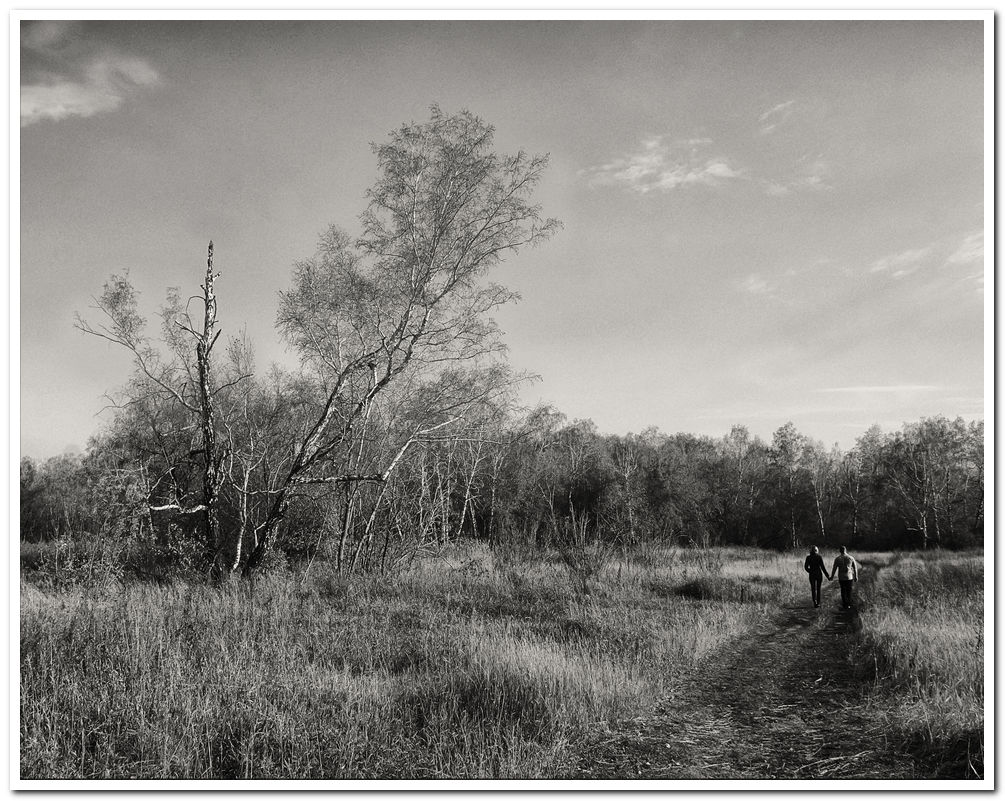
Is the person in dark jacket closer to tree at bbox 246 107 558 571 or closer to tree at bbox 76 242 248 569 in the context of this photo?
tree at bbox 246 107 558 571

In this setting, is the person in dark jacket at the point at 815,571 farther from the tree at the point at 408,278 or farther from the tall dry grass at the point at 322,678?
the tree at the point at 408,278

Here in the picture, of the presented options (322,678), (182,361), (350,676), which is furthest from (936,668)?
(182,361)

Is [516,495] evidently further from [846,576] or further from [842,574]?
[846,576]

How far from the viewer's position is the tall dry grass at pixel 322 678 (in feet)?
12.8

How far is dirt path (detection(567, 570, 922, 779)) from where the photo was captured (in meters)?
3.99

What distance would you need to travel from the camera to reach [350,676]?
534 centimetres

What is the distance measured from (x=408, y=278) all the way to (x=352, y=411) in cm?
313

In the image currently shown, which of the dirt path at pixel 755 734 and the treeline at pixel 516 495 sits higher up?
the treeline at pixel 516 495

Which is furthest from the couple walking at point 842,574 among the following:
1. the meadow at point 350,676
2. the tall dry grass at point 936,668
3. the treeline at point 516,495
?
the treeline at point 516,495

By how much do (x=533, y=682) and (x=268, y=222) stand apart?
5273 mm

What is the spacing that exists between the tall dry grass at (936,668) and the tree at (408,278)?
248 inches

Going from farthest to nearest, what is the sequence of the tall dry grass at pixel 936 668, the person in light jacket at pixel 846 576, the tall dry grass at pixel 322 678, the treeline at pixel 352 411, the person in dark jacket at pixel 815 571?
the person in dark jacket at pixel 815 571
the person in light jacket at pixel 846 576
the treeline at pixel 352 411
the tall dry grass at pixel 936 668
the tall dry grass at pixel 322 678

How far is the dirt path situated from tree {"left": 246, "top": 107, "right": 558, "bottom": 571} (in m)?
5.56

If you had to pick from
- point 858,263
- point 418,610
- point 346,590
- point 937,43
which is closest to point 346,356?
point 346,590
